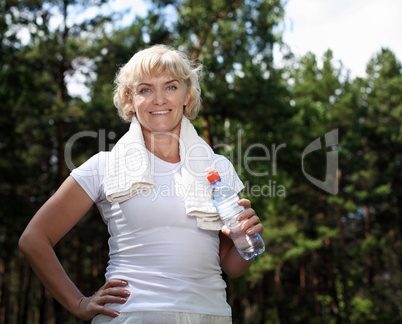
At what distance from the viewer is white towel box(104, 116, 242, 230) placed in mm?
2113

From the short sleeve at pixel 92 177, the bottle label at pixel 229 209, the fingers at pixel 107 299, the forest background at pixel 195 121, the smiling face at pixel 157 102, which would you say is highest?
the forest background at pixel 195 121

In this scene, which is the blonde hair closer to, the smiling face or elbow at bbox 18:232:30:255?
the smiling face

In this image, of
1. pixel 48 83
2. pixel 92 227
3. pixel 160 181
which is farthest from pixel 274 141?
pixel 160 181

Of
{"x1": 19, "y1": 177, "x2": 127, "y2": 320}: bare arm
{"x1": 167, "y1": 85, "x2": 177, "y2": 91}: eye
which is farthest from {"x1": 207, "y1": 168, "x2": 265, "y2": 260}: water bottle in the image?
{"x1": 19, "y1": 177, "x2": 127, "y2": 320}: bare arm

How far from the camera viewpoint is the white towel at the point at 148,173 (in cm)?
211

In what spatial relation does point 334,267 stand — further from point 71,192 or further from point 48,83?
point 71,192

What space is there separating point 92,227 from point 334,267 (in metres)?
15.5

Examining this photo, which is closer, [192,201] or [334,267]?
[192,201]

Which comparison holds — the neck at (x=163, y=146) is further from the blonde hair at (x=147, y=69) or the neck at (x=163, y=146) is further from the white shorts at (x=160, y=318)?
the white shorts at (x=160, y=318)

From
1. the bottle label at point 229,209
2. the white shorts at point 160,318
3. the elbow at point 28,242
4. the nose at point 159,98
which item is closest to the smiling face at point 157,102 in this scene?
the nose at point 159,98

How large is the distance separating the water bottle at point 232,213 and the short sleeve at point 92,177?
0.53 meters

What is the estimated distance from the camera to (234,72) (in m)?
15.8

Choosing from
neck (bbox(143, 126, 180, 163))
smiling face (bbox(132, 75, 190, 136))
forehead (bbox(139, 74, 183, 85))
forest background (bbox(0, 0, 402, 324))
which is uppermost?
forest background (bbox(0, 0, 402, 324))

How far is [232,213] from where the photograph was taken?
2252 mm
